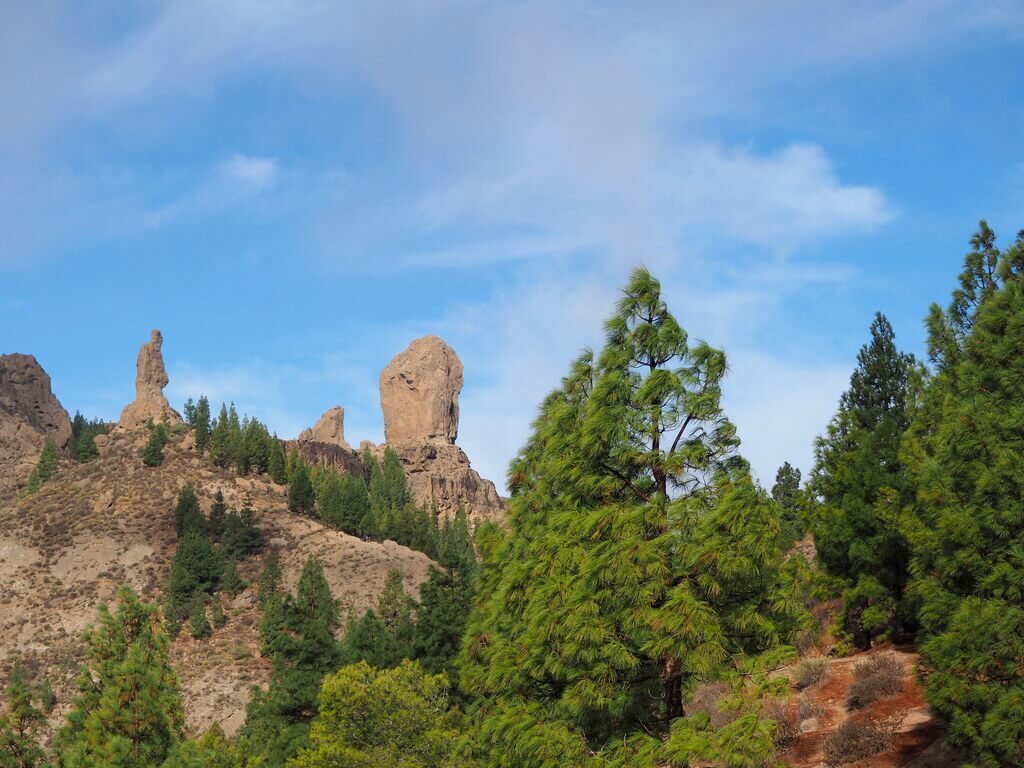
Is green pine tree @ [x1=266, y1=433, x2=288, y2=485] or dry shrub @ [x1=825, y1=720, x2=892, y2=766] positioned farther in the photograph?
green pine tree @ [x1=266, y1=433, x2=288, y2=485]

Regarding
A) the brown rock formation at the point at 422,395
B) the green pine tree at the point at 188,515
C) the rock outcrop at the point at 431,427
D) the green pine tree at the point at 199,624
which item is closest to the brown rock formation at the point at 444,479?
the rock outcrop at the point at 431,427

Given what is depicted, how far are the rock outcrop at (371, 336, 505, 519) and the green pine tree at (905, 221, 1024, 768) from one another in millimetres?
161004

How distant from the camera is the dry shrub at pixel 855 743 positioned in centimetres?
2291

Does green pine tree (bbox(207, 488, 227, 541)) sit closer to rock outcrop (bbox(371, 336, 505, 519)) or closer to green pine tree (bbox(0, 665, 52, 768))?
rock outcrop (bbox(371, 336, 505, 519))

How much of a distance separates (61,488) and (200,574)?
3375 centimetres

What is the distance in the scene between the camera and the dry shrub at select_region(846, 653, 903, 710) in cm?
2597

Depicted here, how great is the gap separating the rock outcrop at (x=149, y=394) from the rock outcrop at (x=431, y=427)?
43.5m

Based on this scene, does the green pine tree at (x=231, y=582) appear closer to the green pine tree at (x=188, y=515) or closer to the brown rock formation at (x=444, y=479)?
the green pine tree at (x=188, y=515)

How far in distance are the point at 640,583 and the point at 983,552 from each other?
751 cm

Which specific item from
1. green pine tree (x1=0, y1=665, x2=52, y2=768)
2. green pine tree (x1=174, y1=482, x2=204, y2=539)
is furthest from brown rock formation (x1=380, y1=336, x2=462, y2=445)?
green pine tree (x1=0, y1=665, x2=52, y2=768)

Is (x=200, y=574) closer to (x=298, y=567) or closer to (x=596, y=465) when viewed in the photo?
(x=298, y=567)

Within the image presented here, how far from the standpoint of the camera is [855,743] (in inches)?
911

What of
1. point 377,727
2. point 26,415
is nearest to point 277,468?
point 26,415

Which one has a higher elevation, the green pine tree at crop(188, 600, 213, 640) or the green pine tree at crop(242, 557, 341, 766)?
the green pine tree at crop(188, 600, 213, 640)
